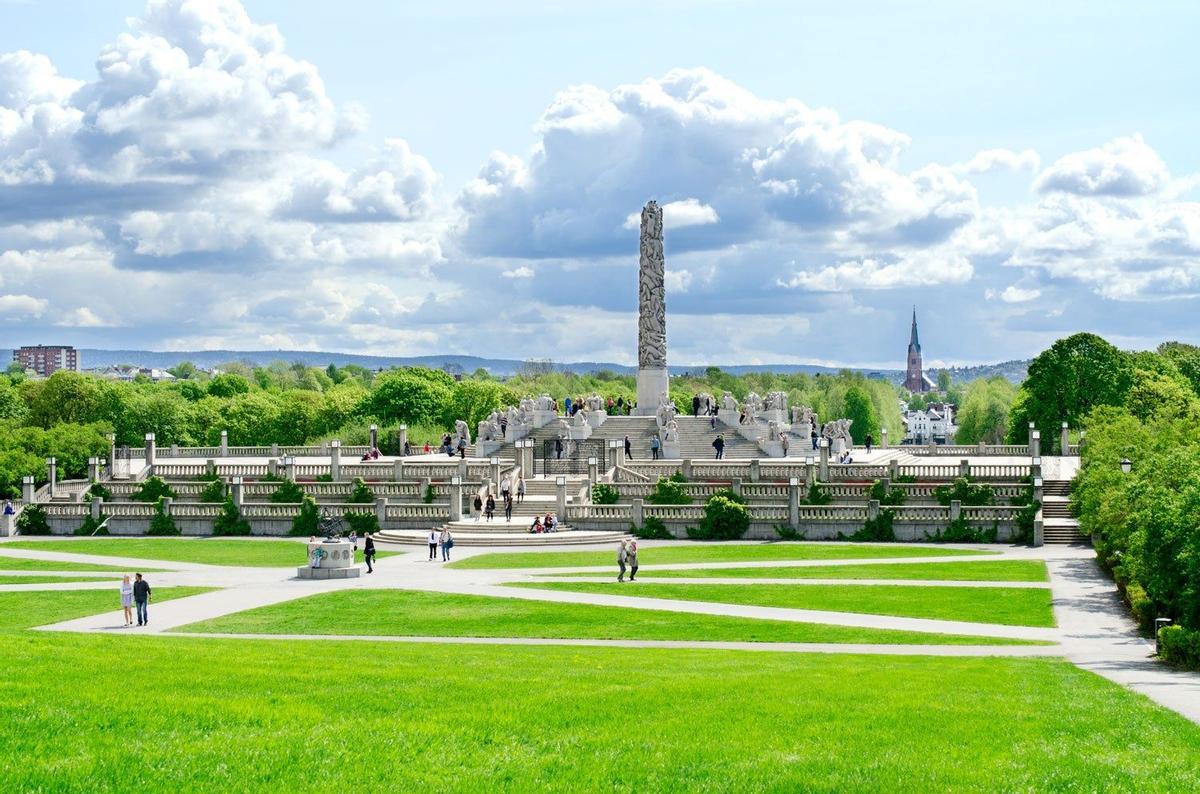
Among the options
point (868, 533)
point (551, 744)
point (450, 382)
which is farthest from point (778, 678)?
point (450, 382)

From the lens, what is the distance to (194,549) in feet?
195

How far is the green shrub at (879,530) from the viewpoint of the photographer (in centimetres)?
6016

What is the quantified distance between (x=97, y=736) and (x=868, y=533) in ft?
154

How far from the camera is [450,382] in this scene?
15088 cm

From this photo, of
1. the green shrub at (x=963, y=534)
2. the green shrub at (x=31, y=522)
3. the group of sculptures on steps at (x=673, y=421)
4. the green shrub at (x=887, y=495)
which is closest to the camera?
the green shrub at (x=963, y=534)

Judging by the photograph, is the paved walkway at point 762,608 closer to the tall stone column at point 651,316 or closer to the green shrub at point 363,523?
the green shrub at point 363,523

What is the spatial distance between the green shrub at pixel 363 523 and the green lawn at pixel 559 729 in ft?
125

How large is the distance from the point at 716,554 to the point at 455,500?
1525 cm

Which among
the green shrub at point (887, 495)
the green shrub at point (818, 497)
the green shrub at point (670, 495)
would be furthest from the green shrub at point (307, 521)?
the green shrub at point (887, 495)

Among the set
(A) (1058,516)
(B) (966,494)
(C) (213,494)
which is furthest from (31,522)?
(A) (1058,516)

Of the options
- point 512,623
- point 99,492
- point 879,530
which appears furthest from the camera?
point 99,492

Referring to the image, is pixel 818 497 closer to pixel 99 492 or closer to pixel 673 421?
pixel 673 421

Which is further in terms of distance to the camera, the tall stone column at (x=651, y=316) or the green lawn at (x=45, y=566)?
the tall stone column at (x=651, y=316)

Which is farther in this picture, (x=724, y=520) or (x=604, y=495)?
(x=604, y=495)
